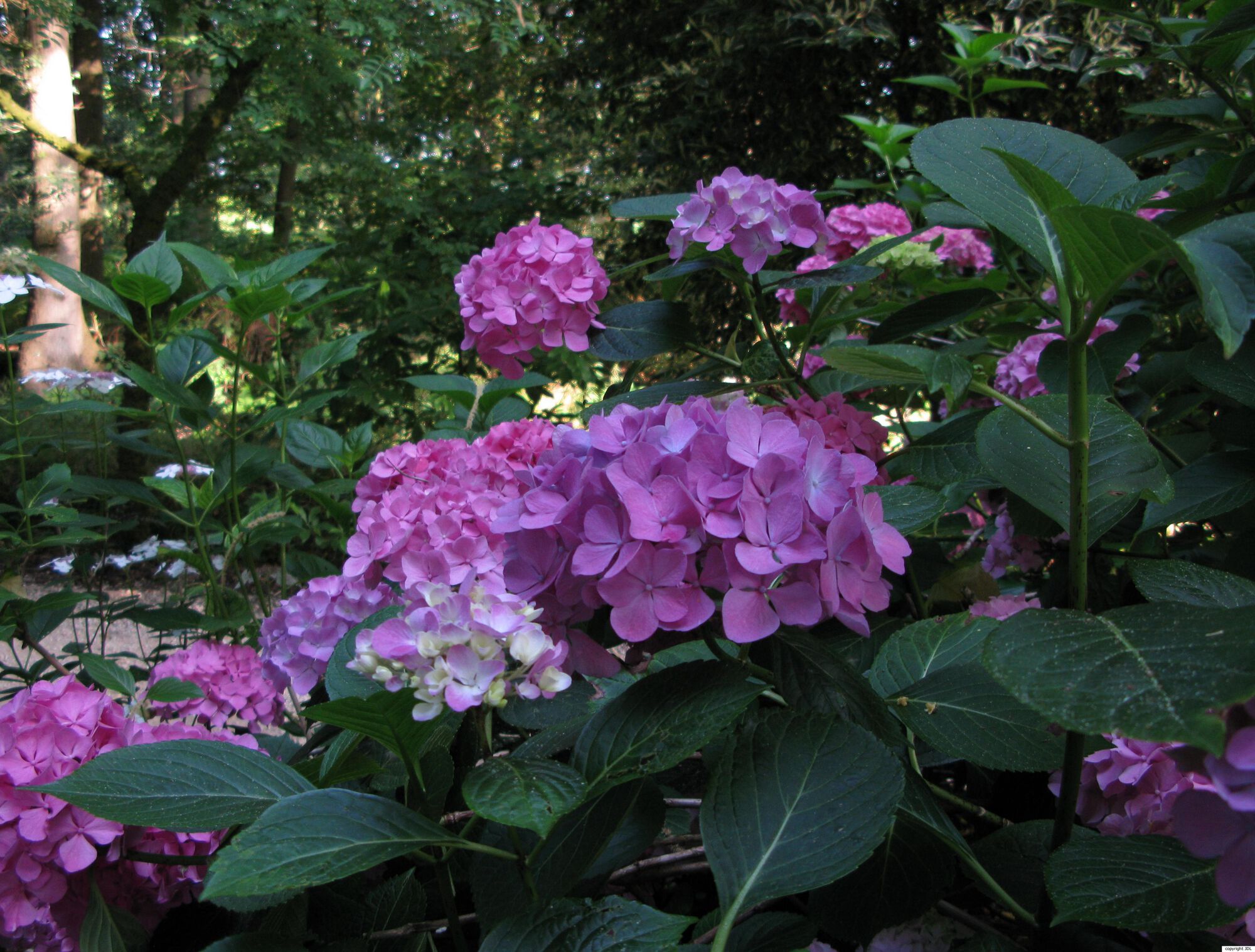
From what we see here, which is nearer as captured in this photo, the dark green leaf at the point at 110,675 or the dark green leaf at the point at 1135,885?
the dark green leaf at the point at 1135,885

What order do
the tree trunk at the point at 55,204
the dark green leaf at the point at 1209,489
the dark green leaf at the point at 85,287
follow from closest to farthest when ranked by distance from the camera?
the dark green leaf at the point at 1209,489, the dark green leaf at the point at 85,287, the tree trunk at the point at 55,204

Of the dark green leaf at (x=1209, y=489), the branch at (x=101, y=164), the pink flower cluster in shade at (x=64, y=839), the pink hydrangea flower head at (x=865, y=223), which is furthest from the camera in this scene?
the branch at (x=101, y=164)

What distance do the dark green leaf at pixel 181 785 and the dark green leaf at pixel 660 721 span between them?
0.21 m

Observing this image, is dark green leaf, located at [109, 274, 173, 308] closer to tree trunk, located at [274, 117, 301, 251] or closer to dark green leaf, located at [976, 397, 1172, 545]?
dark green leaf, located at [976, 397, 1172, 545]

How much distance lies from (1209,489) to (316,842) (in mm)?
822

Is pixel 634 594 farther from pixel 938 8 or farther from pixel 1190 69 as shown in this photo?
pixel 938 8

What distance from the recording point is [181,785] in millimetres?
550

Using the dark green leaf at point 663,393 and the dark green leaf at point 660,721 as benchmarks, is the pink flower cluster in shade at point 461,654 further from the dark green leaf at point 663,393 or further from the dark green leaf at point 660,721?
the dark green leaf at point 663,393

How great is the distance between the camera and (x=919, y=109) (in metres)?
4.46

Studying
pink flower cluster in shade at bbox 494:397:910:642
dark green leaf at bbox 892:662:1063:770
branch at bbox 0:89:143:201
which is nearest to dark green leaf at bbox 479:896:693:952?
pink flower cluster in shade at bbox 494:397:910:642

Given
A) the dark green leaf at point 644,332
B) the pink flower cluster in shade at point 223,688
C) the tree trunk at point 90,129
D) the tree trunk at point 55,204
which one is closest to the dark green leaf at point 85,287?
the pink flower cluster in shade at point 223,688

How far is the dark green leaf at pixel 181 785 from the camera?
1.72 ft

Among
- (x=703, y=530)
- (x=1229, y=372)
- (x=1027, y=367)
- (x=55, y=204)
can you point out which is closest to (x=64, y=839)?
(x=703, y=530)

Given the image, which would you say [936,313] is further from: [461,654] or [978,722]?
[461,654]
